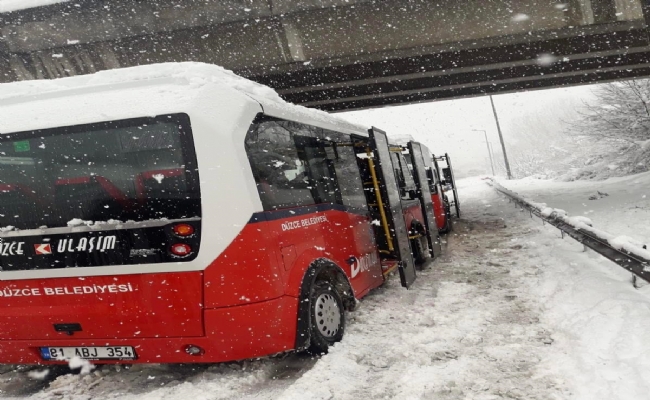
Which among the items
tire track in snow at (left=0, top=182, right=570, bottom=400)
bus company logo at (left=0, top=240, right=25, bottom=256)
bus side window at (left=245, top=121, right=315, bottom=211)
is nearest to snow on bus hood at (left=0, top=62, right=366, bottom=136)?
bus side window at (left=245, top=121, right=315, bottom=211)

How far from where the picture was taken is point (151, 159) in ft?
11.3

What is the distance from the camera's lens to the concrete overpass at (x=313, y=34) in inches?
395

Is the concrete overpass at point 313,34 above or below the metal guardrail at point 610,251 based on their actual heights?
above

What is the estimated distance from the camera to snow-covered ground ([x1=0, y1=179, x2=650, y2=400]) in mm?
3297

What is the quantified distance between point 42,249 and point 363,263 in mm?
3580

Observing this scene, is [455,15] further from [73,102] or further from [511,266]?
[73,102]

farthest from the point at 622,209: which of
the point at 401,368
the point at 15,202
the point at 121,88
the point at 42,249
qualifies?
the point at 15,202

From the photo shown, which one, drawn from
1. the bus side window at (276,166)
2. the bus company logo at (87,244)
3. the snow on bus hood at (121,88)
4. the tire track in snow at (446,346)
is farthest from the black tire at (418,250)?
the bus company logo at (87,244)

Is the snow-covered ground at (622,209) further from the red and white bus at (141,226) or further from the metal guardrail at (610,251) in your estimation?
the red and white bus at (141,226)

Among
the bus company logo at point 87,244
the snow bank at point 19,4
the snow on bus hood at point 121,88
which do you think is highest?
the snow bank at point 19,4

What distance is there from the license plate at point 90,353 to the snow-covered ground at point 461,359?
14.5 inches

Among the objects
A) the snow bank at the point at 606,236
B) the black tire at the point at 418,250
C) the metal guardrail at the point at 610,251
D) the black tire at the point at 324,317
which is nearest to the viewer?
the black tire at the point at 324,317

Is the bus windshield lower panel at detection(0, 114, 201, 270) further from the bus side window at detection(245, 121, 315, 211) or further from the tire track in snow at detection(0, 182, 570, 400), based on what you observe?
the tire track in snow at detection(0, 182, 570, 400)

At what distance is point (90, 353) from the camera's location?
3.68 metres
